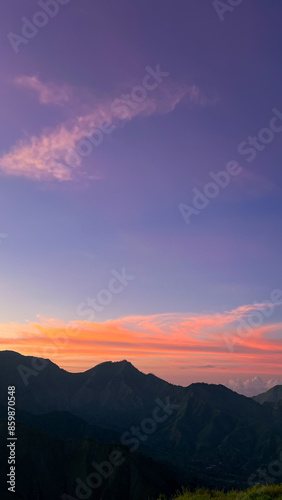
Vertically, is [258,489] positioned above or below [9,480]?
above

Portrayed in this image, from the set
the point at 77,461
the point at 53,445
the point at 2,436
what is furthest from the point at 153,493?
the point at 2,436

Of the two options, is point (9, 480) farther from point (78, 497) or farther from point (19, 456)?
point (78, 497)

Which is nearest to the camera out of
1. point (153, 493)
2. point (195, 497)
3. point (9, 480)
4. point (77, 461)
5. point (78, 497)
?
point (195, 497)

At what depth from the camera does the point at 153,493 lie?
417 feet

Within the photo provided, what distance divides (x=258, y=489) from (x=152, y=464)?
15338cm

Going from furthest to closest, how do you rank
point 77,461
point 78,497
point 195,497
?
point 77,461
point 78,497
point 195,497

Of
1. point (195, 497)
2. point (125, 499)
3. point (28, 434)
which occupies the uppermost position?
point (195, 497)

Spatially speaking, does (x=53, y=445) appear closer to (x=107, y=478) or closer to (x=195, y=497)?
(x=107, y=478)

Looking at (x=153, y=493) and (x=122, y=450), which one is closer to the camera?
(x=153, y=493)

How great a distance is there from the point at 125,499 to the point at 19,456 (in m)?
40.8

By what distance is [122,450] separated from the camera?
485 feet

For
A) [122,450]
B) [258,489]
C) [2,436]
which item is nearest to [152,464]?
[122,450]

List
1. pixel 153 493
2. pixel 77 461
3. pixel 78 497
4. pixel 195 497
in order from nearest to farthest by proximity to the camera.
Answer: pixel 195 497 < pixel 153 493 < pixel 78 497 < pixel 77 461

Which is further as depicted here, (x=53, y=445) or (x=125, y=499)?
(x=53, y=445)
